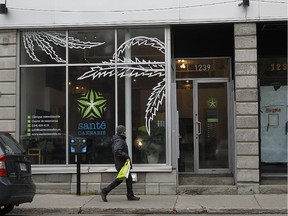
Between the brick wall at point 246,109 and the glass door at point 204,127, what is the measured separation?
5.34 ft

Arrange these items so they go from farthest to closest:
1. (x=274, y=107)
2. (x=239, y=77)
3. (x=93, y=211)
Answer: (x=274, y=107) < (x=239, y=77) < (x=93, y=211)

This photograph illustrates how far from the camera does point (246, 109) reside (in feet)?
39.7

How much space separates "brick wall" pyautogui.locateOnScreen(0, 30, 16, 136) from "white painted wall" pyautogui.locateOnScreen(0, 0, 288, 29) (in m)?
0.37

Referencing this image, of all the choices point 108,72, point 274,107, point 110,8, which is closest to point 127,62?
point 108,72

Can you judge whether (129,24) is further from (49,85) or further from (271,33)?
(271,33)

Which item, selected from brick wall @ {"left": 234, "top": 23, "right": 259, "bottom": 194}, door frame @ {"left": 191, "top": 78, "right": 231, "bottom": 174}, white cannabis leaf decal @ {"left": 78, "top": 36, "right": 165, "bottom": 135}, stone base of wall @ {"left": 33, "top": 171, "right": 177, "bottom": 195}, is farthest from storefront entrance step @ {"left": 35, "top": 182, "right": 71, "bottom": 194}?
brick wall @ {"left": 234, "top": 23, "right": 259, "bottom": 194}

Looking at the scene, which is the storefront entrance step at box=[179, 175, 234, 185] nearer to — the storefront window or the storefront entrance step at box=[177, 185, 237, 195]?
the storefront entrance step at box=[177, 185, 237, 195]

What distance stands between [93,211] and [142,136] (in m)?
3.02

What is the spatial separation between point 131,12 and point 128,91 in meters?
2.04

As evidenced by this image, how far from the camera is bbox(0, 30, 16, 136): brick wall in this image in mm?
12641

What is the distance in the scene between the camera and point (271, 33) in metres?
13.5

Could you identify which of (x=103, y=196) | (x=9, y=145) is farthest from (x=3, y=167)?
(x=103, y=196)

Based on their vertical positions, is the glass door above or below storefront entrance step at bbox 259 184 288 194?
above

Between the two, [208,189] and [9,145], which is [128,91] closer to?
[208,189]
